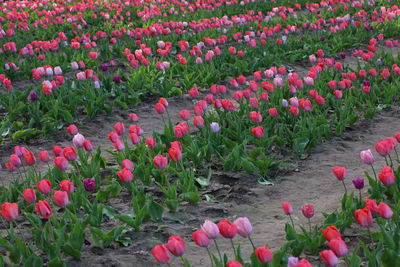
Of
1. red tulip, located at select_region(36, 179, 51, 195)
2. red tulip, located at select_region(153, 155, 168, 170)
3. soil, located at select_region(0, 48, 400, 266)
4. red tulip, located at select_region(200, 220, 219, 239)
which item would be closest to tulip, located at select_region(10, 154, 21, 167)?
red tulip, located at select_region(36, 179, 51, 195)

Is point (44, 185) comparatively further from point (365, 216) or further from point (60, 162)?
point (365, 216)

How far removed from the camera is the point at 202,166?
449 centimetres

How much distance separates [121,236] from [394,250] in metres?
1.73

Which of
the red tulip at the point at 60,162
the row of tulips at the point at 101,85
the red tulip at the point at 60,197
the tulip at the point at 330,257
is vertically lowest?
the row of tulips at the point at 101,85

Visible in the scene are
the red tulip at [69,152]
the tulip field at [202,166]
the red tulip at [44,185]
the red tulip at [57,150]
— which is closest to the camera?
the tulip field at [202,166]

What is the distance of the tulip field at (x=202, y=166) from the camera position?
301cm

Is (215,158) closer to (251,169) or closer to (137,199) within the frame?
(251,169)

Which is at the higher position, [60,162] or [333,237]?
[333,237]

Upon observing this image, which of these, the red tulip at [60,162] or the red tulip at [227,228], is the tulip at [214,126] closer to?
the red tulip at [60,162]

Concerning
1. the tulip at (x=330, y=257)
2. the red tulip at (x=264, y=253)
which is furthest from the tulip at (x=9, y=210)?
the tulip at (x=330, y=257)

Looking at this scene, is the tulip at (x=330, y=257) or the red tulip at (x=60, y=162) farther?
the red tulip at (x=60, y=162)

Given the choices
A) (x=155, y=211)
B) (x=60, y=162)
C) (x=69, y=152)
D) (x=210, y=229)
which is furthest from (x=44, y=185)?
(x=210, y=229)

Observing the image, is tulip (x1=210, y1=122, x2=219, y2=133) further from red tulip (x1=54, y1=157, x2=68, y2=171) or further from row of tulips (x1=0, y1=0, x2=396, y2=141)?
row of tulips (x1=0, y1=0, x2=396, y2=141)

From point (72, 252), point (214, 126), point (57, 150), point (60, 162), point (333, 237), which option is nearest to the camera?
point (333, 237)
